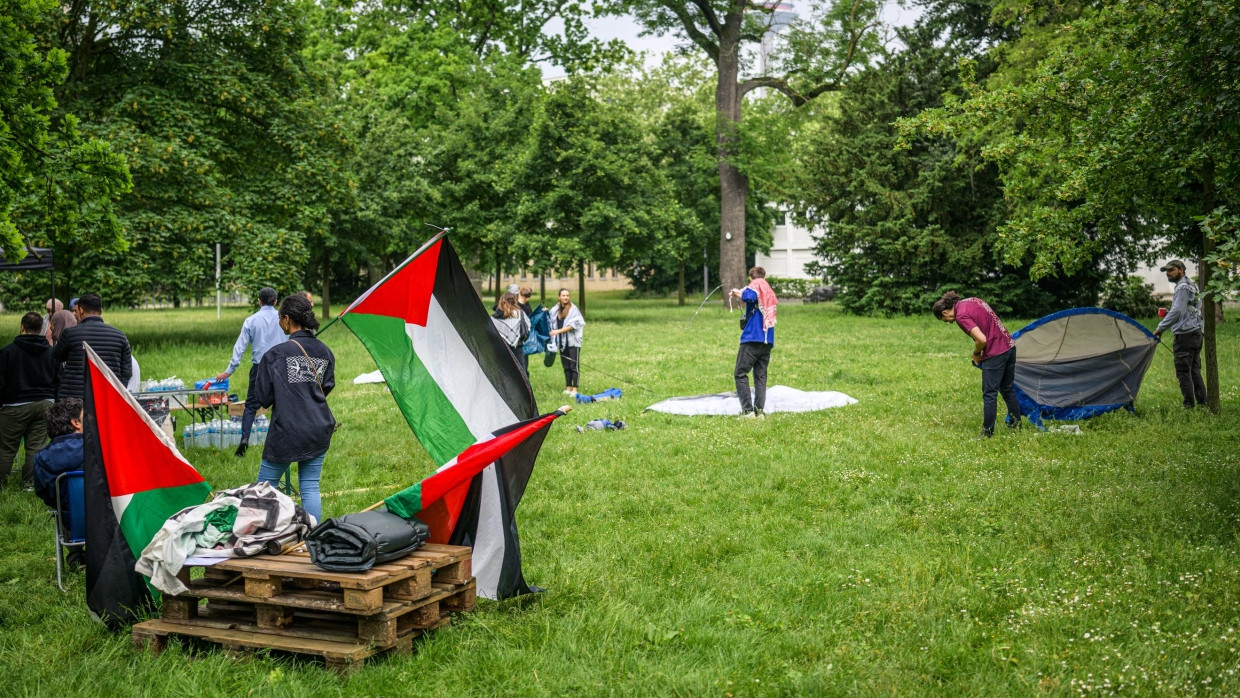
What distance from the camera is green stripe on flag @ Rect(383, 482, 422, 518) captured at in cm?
567

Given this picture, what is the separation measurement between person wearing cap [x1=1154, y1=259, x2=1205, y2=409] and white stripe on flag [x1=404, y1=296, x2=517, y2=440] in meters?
9.64

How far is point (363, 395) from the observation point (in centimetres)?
1670

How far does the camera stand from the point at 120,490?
5812 mm

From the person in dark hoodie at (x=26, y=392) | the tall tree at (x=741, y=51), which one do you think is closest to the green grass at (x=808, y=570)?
the person in dark hoodie at (x=26, y=392)

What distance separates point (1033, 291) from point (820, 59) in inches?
467

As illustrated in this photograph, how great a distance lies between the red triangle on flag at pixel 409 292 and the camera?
21.4ft

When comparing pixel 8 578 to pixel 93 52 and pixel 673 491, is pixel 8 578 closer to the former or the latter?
pixel 673 491

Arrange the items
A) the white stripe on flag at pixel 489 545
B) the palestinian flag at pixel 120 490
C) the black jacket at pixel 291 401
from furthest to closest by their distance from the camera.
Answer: the black jacket at pixel 291 401, the white stripe on flag at pixel 489 545, the palestinian flag at pixel 120 490

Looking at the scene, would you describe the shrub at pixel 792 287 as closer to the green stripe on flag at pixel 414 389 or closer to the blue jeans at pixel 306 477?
the blue jeans at pixel 306 477

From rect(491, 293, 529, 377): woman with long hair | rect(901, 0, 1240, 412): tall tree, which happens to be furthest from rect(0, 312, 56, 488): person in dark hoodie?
rect(901, 0, 1240, 412): tall tree

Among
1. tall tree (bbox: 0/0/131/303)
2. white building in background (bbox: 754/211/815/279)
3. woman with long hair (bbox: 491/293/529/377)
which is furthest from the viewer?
white building in background (bbox: 754/211/815/279)

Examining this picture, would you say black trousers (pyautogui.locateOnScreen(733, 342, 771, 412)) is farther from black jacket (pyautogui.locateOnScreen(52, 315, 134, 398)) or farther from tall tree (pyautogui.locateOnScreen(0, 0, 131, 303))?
tall tree (pyautogui.locateOnScreen(0, 0, 131, 303))

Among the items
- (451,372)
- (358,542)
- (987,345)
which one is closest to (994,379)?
(987,345)

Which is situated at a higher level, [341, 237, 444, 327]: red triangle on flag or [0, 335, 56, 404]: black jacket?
[341, 237, 444, 327]: red triangle on flag
